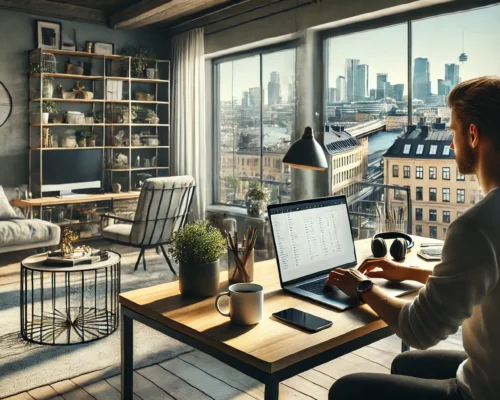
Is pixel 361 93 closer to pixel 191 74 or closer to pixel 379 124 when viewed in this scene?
pixel 379 124

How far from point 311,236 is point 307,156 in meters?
0.53

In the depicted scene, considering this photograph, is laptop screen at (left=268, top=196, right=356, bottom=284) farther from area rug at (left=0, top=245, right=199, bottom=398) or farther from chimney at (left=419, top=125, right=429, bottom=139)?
chimney at (left=419, top=125, right=429, bottom=139)

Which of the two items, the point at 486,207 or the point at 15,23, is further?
the point at 15,23

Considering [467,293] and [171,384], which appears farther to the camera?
[171,384]

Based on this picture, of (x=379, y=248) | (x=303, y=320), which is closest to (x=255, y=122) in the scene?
(x=379, y=248)

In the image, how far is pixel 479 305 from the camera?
50.9 inches

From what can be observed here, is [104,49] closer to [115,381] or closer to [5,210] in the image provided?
[5,210]

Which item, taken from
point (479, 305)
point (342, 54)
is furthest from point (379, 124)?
point (479, 305)

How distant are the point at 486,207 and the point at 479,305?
0.80ft

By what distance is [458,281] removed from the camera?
1213 mm

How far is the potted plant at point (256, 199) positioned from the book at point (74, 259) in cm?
264

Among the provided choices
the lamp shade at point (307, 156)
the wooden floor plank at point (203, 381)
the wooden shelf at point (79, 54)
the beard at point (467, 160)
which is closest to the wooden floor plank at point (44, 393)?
the wooden floor plank at point (203, 381)

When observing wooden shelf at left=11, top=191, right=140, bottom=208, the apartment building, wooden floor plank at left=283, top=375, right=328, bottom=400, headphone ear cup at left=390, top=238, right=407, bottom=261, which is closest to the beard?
headphone ear cup at left=390, top=238, right=407, bottom=261

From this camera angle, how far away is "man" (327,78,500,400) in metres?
1.21
